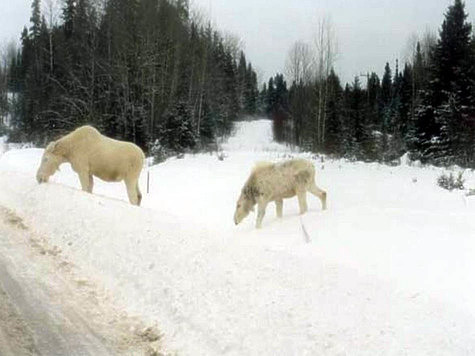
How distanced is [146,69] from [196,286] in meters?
30.3

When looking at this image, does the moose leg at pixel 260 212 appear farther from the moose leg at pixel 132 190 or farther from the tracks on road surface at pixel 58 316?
the tracks on road surface at pixel 58 316

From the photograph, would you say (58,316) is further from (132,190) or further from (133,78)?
(133,78)

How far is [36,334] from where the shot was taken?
4695mm

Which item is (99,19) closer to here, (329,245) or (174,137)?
(174,137)

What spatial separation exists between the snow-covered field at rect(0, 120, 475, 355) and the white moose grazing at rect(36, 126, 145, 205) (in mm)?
812

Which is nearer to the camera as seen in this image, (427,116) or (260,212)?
(260,212)

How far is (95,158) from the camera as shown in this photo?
11648mm

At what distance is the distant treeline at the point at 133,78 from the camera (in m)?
33.6

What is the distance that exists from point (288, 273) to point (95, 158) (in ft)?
23.0

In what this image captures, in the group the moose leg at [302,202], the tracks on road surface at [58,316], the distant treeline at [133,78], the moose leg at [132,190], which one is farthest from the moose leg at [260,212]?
the distant treeline at [133,78]

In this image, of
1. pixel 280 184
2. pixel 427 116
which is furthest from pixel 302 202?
pixel 427 116

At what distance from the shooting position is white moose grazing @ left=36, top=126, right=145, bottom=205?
38.2 ft

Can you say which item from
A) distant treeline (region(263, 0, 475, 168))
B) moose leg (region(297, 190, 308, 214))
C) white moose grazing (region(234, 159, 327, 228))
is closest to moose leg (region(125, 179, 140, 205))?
white moose grazing (region(234, 159, 327, 228))

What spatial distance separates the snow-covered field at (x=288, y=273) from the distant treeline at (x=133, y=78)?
21.9 metres
